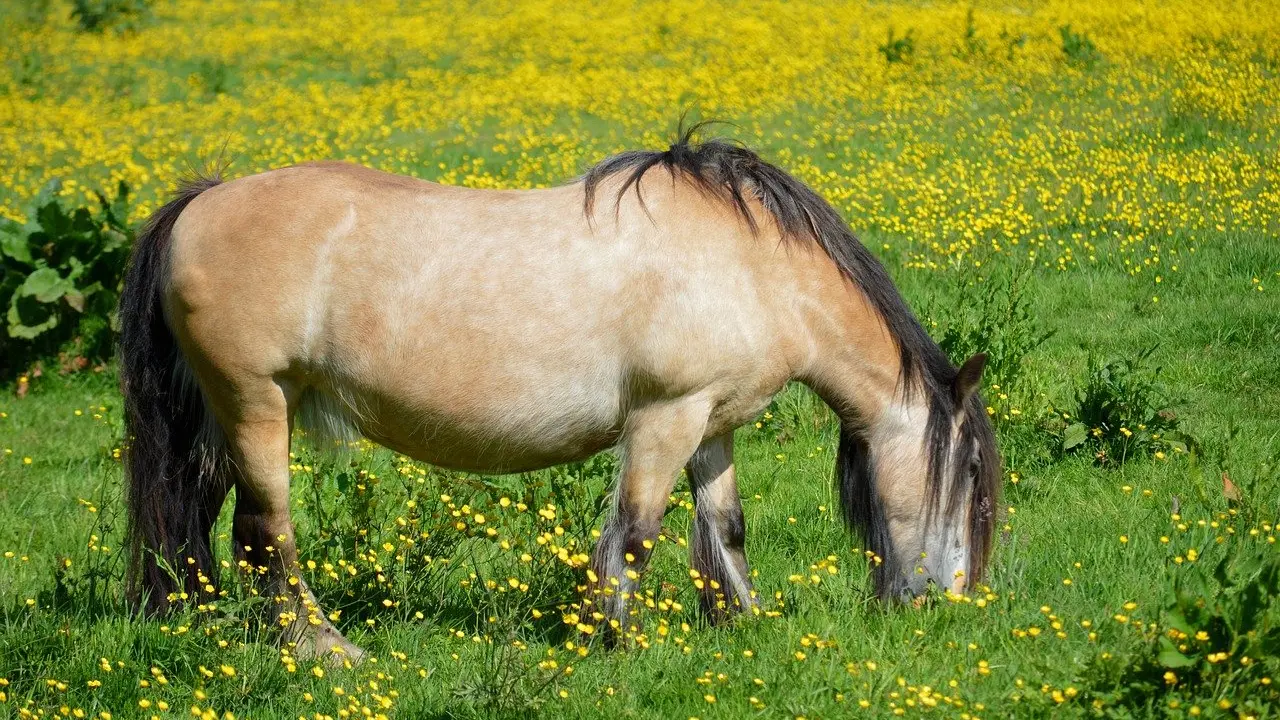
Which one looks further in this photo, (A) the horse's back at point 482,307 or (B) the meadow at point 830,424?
(A) the horse's back at point 482,307

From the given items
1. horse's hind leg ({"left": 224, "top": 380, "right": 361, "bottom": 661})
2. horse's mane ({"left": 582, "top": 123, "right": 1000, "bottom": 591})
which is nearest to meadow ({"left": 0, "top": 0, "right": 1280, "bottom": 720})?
horse's hind leg ({"left": 224, "top": 380, "right": 361, "bottom": 661})

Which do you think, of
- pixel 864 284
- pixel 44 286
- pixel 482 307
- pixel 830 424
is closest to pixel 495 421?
pixel 482 307

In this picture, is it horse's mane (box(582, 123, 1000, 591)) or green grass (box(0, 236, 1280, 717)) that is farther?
horse's mane (box(582, 123, 1000, 591))

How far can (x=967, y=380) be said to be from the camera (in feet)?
15.6

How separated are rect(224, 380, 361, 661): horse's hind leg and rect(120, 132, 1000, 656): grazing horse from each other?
0.01 m

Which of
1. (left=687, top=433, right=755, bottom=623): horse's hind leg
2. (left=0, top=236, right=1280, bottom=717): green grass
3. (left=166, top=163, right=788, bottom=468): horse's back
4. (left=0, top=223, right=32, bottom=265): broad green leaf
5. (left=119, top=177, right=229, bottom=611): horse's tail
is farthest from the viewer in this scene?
(left=0, top=223, right=32, bottom=265): broad green leaf

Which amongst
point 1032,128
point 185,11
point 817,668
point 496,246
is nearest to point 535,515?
point 496,246

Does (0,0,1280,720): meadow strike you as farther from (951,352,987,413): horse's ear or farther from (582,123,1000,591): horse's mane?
(951,352,987,413): horse's ear

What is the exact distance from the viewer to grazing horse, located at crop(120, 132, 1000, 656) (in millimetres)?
4645

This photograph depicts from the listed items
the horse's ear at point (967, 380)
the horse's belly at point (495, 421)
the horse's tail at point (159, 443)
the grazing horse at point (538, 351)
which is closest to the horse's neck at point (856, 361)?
the grazing horse at point (538, 351)

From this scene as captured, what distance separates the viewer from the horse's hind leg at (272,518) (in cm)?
480

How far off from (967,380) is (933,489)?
0.46 m

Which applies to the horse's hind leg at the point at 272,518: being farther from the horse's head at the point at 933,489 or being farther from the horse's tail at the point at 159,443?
the horse's head at the point at 933,489

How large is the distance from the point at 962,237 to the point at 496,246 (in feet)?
18.5
